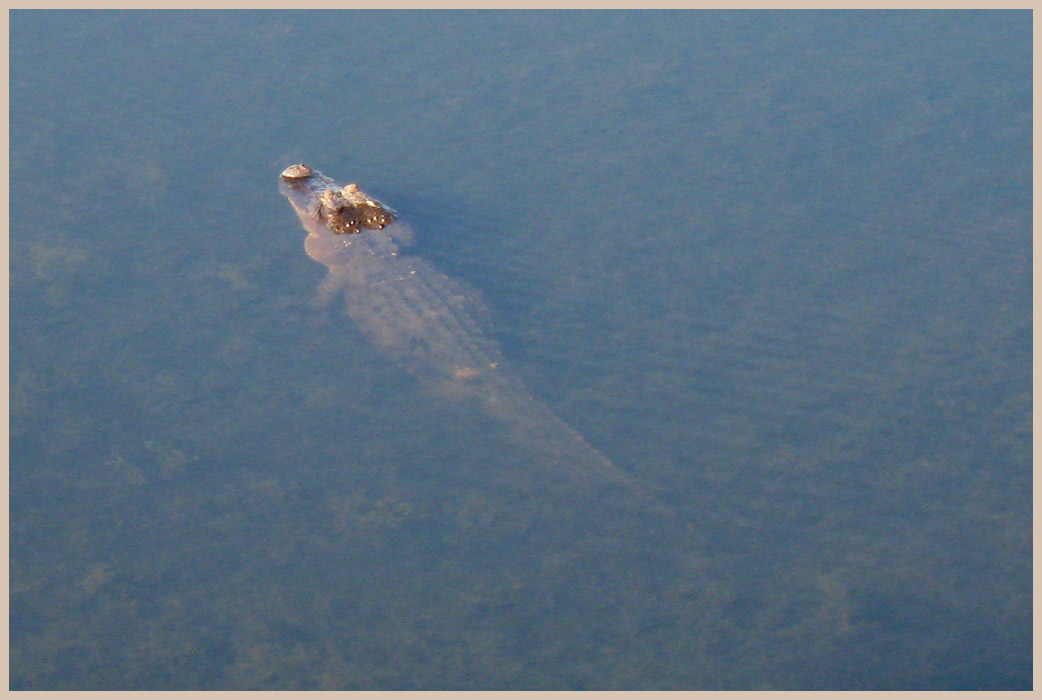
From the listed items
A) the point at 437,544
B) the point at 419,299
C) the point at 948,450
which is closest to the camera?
the point at 437,544

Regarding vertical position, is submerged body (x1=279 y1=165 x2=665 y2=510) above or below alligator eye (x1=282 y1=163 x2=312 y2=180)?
below

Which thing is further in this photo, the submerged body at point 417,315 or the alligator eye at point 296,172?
the alligator eye at point 296,172

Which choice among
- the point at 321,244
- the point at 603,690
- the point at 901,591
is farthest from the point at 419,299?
the point at 901,591

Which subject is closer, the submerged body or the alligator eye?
the submerged body

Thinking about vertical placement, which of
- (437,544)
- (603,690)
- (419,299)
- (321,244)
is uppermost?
(321,244)

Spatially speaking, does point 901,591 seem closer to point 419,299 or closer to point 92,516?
point 419,299

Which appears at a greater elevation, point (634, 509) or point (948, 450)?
point (948, 450)

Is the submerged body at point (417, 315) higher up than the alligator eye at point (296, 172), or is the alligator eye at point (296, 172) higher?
the alligator eye at point (296, 172)
